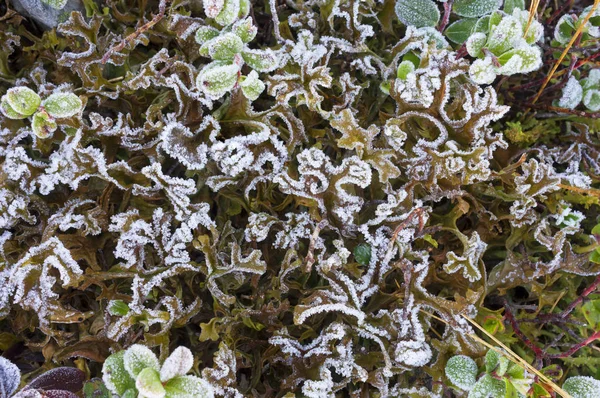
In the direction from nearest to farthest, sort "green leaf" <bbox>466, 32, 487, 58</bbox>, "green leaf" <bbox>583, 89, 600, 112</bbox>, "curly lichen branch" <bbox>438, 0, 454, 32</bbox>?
"green leaf" <bbox>466, 32, 487, 58</bbox>
"curly lichen branch" <bbox>438, 0, 454, 32</bbox>
"green leaf" <bbox>583, 89, 600, 112</bbox>

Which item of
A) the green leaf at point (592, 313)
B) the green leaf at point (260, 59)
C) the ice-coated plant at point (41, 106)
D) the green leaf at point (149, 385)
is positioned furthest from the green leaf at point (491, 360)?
the ice-coated plant at point (41, 106)

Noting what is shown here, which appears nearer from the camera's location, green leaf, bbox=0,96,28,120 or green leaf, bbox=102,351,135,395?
green leaf, bbox=102,351,135,395

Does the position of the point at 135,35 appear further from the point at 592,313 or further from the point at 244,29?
the point at 592,313

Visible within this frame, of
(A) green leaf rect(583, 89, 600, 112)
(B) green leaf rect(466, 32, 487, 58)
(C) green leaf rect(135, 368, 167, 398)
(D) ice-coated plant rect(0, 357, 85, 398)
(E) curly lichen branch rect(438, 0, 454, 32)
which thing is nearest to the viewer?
(C) green leaf rect(135, 368, 167, 398)

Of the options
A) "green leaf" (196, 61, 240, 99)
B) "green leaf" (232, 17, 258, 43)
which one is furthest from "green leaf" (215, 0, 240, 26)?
"green leaf" (196, 61, 240, 99)

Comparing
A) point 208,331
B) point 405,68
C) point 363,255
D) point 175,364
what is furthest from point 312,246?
point 405,68

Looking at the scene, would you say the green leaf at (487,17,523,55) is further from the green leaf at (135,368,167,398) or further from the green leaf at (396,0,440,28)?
the green leaf at (135,368,167,398)

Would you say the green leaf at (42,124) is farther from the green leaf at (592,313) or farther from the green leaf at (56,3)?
the green leaf at (592,313)

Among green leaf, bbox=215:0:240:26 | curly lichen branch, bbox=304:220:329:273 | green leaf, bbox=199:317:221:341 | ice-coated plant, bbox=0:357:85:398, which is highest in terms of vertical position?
green leaf, bbox=215:0:240:26
